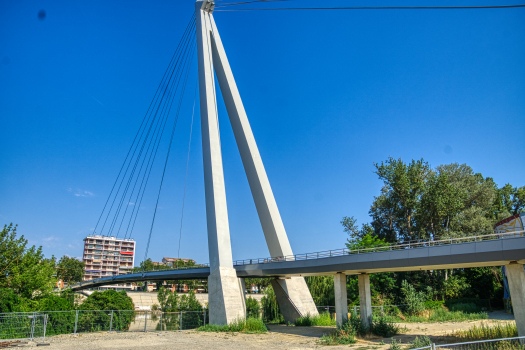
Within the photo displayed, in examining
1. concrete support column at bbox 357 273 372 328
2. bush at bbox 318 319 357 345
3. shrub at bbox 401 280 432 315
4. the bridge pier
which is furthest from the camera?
shrub at bbox 401 280 432 315

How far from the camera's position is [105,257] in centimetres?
13788

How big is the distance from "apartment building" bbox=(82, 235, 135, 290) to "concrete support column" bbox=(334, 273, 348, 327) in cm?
12399

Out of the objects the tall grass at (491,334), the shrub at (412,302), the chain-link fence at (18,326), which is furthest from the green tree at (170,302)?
the tall grass at (491,334)

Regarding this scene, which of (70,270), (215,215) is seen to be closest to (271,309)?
(215,215)

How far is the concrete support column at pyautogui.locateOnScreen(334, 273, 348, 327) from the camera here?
21.9m

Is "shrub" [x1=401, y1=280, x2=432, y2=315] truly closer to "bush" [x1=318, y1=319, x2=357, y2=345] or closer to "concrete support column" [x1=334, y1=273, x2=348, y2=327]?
"concrete support column" [x1=334, y1=273, x2=348, y2=327]

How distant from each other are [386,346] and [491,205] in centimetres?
4059

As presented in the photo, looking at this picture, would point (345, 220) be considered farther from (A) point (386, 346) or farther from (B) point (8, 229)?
(B) point (8, 229)

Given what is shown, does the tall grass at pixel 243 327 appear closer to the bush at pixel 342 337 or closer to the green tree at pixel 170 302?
the bush at pixel 342 337

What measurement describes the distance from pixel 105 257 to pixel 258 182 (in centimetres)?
12490

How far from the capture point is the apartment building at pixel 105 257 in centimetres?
13438

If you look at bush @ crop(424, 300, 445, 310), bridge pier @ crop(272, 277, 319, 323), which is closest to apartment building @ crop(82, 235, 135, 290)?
bridge pier @ crop(272, 277, 319, 323)

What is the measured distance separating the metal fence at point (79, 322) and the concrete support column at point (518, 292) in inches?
860

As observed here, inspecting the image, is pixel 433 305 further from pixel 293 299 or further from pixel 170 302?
pixel 170 302
